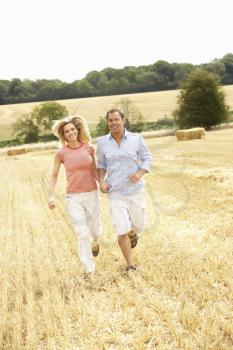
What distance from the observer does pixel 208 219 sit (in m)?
9.00

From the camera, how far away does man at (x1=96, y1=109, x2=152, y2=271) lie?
20.4 feet

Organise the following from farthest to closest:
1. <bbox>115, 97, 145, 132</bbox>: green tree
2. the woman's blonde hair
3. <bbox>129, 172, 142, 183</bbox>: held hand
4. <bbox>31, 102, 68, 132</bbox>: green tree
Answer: <bbox>31, 102, 68, 132</bbox>: green tree → <bbox>115, 97, 145, 132</bbox>: green tree → the woman's blonde hair → <bbox>129, 172, 142, 183</bbox>: held hand

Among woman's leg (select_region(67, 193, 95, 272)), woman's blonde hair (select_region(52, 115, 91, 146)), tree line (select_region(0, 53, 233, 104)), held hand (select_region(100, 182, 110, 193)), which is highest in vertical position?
woman's blonde hair (select_region(52, 115, 91, 146))

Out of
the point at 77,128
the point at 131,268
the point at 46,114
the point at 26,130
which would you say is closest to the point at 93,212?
the point at 131,268

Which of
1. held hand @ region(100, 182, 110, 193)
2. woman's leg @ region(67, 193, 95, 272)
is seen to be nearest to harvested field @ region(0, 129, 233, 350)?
A: woman's leg @ region(67, 193, 95, 272)

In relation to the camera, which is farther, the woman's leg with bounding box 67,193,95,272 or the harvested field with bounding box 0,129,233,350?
the woman's leg with bounding box 67,193,95,272

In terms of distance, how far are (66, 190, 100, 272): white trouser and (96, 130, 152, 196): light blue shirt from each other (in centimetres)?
32

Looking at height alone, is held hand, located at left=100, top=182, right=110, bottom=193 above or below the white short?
above

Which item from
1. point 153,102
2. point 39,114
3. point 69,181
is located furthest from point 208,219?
point 153,102

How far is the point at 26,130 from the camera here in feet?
220

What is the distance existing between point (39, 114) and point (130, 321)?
234 feet

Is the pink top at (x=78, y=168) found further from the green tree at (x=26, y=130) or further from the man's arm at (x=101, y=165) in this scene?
the green tree at (x=26, y=130)

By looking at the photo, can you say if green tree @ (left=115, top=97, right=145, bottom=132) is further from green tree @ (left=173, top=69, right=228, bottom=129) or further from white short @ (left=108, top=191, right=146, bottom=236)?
white short @ (left=108, top=191, right=146, bottom=236)

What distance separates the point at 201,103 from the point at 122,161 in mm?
48562
